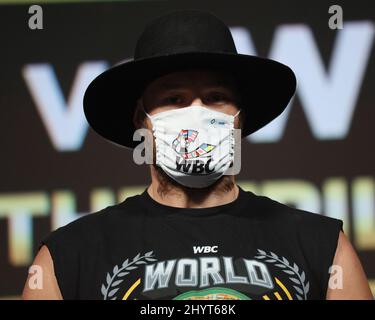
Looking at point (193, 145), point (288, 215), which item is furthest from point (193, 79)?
point (288, 215)

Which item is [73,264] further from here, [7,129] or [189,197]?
[7,129]

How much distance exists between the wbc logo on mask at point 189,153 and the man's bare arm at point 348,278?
0.40 meters

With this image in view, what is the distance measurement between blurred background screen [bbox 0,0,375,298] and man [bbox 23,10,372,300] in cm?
66

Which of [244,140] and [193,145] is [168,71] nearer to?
[193,145]

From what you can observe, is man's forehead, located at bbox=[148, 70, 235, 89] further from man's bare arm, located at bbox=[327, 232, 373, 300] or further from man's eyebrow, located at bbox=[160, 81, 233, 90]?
man's bare arm, located at bbox=[327, 232, 373, 300]

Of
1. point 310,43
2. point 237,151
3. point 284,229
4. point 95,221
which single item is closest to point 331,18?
point 310,43

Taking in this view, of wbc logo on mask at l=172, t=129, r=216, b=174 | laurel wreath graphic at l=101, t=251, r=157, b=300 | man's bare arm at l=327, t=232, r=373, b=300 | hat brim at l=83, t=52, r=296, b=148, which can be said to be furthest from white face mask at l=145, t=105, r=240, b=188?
man's bare arm at l=327, t=232, r=373, b=300

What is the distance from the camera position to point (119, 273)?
1.59 m

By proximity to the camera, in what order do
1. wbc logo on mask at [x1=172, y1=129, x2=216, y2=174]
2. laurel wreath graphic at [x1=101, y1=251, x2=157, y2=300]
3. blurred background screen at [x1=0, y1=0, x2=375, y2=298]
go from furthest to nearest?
blurred background screen at [x1=0, y1=0, x2=375, y2=298], wbc logo on mask at [x1=172, y1=129, x2=216, y2=174], laurel wreath graphic at [x1=101, y1=251, x2=157, y2=300]

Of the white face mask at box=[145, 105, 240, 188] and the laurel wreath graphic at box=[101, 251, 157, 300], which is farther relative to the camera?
the white face mask at box=[145, 105, 240, 188]

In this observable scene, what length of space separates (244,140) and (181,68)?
2.76 ft

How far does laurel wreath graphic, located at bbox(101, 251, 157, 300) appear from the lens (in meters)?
1.57

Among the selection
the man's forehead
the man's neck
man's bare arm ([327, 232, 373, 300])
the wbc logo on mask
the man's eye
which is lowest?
man's bare arm ([327, 232, 373, 300])
